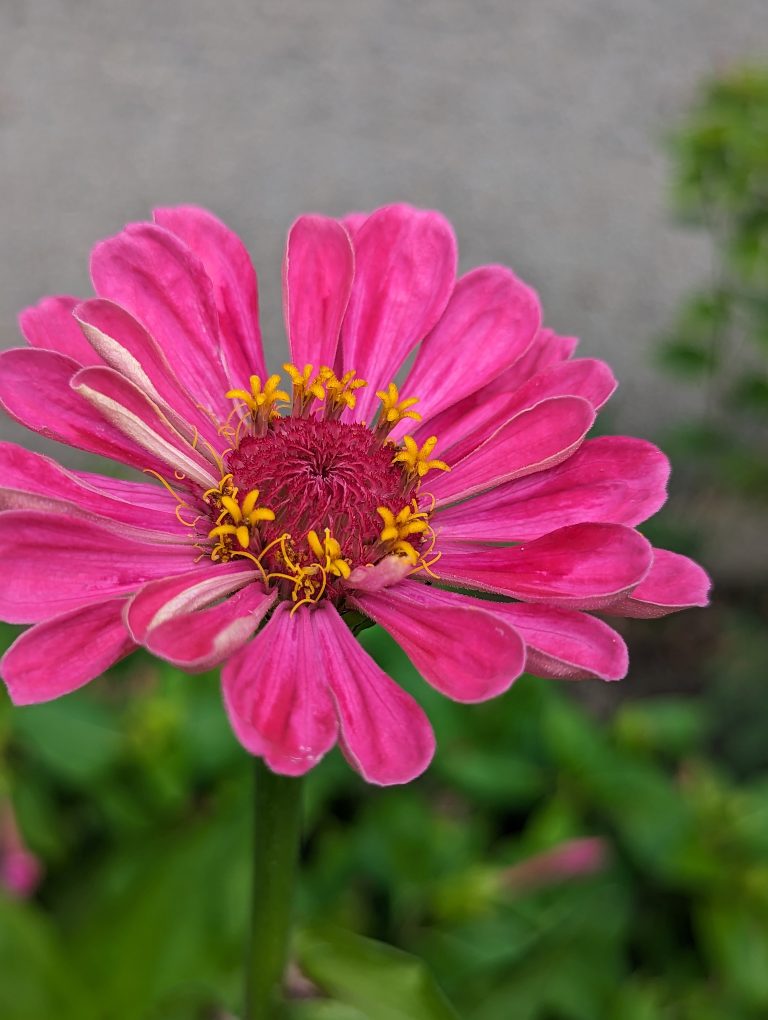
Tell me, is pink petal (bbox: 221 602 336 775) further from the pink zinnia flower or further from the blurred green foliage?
the blurred green foliage

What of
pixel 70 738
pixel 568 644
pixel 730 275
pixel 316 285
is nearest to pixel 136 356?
pixel 316 285

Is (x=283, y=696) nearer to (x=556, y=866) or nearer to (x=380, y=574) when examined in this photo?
(x=380, y=574)

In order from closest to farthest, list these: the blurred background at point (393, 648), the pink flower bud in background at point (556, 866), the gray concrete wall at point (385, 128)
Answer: the blurred background at point (393, 648)
the pink flower bud in background at point (556, 866)
the gray concrete wall at point (385, 128)

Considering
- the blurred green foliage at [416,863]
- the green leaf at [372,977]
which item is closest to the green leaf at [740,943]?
the blurred green foliage at [416,863]

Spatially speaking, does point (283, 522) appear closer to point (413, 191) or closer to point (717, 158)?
point (717, 158)

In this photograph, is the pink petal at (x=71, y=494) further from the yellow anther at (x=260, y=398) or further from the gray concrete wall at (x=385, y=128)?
the gray concrete wall at (x=385, y=128)

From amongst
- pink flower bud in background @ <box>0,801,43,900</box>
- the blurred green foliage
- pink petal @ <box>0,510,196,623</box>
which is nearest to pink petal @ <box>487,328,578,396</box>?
pink petal @ <box>0,510,196,623</box>
